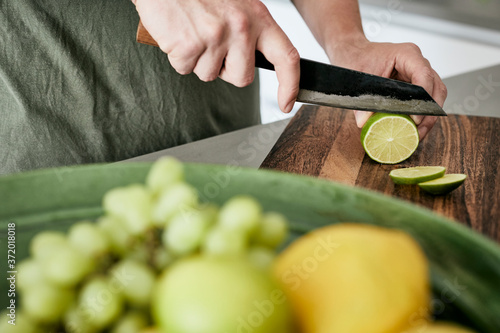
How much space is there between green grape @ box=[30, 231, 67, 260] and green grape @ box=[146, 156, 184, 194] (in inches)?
2.5

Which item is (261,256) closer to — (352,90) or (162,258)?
(162,258)

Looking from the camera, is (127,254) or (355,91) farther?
(355,91)

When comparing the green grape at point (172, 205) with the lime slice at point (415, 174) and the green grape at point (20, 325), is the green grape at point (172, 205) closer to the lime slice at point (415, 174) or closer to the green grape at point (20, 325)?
the green grape at point (20, 325)

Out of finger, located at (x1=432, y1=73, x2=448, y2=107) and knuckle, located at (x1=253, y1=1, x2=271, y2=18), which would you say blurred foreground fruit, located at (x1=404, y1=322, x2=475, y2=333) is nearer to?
knuckle, located at (x1=253, y1=1, x2=271, y2=18)

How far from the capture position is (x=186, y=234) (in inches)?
9.7

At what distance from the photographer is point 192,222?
0.25 m

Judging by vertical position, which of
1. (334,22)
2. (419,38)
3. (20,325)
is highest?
(419,38)

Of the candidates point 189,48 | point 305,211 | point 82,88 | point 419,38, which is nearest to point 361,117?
point 189,48

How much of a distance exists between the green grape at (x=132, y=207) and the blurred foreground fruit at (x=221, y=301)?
5 cm

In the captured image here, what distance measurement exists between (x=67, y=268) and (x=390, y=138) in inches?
33.5

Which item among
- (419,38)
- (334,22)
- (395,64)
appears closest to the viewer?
(395,64)

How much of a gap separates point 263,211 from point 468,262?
0.13 meters

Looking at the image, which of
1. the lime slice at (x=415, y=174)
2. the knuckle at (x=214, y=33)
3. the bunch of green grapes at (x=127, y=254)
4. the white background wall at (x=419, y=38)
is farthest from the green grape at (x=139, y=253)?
the white background wall at (x=419, y=38)

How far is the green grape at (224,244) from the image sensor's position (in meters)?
0.24
